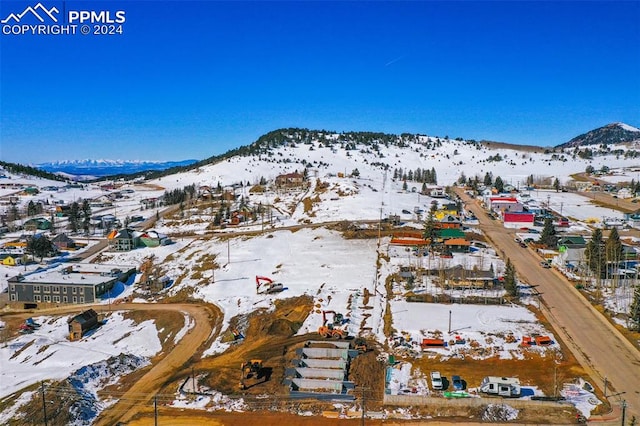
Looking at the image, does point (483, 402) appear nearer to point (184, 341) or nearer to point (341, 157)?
point (184, 341)

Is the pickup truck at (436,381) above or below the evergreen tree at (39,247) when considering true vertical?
below

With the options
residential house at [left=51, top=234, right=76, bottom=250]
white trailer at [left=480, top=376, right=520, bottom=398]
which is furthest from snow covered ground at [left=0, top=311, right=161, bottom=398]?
residential house at [left=51, top=234, right=76, bottom=250]

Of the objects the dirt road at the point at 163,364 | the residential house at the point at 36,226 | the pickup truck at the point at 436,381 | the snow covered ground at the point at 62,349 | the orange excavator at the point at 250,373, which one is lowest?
the snow covered ground at the point at 62,349

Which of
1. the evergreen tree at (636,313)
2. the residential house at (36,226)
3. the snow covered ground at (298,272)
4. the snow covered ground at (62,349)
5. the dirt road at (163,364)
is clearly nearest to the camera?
the dirt road at (163,364)

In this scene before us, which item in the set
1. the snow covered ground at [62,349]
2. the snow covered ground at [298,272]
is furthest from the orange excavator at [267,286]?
the snow covered ground at [62,349]

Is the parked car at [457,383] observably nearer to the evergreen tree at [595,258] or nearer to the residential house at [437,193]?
the evergreen tree at [595,258]
